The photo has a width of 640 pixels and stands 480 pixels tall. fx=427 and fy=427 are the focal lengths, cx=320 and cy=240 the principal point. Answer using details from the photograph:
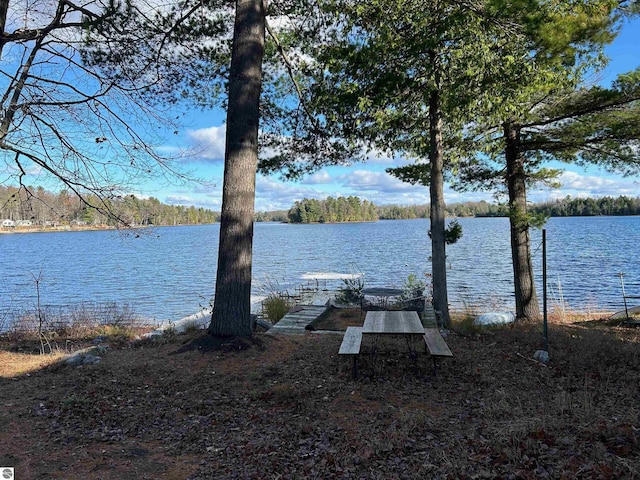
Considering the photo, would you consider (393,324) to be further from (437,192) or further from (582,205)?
(582,205)

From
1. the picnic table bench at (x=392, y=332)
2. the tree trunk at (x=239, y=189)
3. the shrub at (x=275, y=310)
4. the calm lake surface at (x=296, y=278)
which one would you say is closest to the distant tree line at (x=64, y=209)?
the tree trunk at (x=239, y=189)

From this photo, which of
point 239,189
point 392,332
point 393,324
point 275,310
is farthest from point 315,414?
point 275,310

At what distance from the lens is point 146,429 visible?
3795mm

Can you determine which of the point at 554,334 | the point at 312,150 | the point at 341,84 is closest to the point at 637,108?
the point at 554,334

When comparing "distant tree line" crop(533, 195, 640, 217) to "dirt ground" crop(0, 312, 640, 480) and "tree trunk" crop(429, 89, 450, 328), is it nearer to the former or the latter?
"tree trunk" crop(429, 89, 450, 328)

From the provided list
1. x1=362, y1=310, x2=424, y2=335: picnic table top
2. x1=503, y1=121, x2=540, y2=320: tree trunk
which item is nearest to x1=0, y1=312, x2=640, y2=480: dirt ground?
x1=362, y1=310, x2=424, y2=335: picnic table top

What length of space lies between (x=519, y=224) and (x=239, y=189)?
626 cm

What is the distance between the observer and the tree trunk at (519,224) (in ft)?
30.4

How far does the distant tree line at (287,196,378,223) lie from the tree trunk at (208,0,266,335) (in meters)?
86.7

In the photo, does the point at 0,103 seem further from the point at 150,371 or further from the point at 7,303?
the point at 7,303

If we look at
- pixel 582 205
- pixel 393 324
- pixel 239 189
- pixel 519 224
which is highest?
pixel 582 205

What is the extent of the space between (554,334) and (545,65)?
15.3 feet

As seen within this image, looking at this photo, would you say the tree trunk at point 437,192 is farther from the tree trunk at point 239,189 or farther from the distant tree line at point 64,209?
the distant tree line at point 64,209

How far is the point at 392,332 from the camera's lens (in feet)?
16.6
